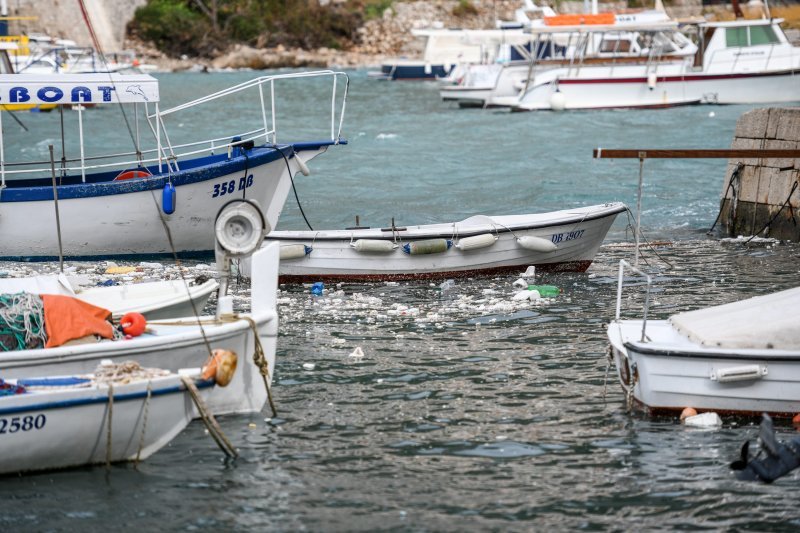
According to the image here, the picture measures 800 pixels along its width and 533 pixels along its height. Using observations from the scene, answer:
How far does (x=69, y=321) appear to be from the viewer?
8.82 meters

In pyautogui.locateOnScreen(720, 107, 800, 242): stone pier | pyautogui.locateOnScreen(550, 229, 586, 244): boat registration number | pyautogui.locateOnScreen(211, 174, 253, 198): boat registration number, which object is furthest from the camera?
pyautogui.locateOnScreen(211, 174, 253, 198): boat registration number

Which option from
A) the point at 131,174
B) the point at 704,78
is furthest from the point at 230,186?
the point at 704,78

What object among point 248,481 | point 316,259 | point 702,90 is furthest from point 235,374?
point 702,90

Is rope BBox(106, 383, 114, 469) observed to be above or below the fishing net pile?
below

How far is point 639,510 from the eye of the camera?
733cm

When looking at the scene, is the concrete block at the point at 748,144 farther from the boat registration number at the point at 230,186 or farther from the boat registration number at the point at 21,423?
the boat registration number at the point at 21,423

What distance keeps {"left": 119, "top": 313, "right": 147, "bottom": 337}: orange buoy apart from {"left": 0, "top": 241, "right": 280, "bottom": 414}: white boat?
0.07m

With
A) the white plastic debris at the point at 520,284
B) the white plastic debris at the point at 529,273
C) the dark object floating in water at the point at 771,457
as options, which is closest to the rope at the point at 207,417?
the dark object floating in water at the point at 771,457

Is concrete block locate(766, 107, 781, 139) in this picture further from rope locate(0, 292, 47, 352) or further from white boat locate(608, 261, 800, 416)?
rope locate(0, 292, 47, 352)

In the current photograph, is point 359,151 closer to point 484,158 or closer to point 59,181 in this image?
point 484,158

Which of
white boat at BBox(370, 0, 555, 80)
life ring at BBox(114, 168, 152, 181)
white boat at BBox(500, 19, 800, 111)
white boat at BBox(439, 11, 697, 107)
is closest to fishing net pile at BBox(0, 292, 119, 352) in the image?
life ring at BBox(114, 168, 152, 181)

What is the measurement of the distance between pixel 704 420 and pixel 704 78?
34640 mm

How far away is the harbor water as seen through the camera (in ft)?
24.0

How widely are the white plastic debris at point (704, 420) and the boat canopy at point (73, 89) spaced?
28.0 feet
